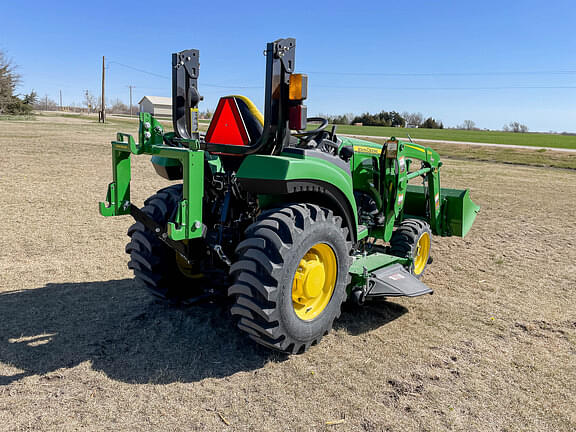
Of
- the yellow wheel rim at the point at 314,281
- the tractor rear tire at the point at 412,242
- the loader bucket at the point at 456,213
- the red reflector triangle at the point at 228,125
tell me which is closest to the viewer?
the yellow wheel rim at the point at 314,281

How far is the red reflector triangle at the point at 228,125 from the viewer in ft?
12.3

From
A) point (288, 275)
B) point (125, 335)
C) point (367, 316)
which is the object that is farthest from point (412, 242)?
point (125, 335)

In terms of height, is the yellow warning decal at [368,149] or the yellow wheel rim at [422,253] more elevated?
the yellow warning decal at [368,149]

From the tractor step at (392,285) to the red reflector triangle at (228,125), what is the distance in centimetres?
170

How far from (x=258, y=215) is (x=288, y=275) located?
0.73 m

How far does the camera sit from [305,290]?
11.7 feet

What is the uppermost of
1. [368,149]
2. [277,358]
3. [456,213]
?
[368,149]

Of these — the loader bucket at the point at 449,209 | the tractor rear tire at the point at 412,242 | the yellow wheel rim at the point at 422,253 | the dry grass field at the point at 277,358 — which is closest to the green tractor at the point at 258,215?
the dry grass field at the point at 277,358

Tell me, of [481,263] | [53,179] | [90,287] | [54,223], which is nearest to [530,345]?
[481,263]

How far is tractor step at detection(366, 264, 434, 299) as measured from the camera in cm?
422

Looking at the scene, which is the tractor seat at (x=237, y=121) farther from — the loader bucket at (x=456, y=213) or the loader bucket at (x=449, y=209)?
the loader bucket at (x=456, y=213)

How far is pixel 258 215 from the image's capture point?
377 centimetres

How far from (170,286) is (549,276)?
4615 millimetres

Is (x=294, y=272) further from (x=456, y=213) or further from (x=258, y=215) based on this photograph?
(x=456, y=213)
